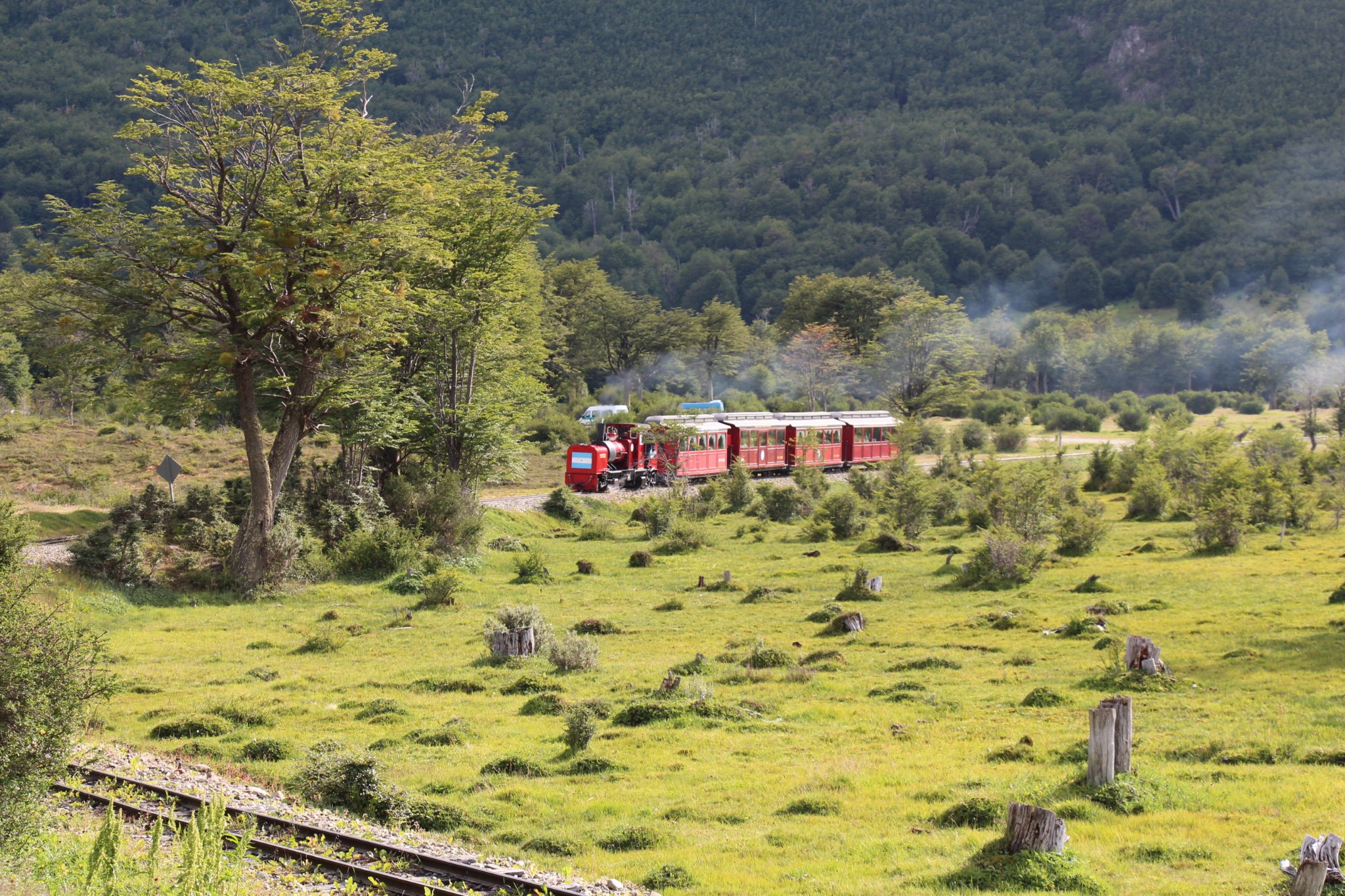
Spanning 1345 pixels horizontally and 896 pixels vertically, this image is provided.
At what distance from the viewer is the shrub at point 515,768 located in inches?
509

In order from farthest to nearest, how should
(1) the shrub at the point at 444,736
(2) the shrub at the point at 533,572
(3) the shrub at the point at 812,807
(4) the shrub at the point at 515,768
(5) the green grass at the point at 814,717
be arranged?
1. (2) the shrub at the point at 533,572
2. (1) the shrub at the point at 444,736
3. (4) the shrub at the point at 515,768
4. (3) the shrub at the point at 812,807
5. (5) the green grass at the point at 814,717

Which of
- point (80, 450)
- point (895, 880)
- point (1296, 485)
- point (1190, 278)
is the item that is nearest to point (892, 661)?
point (895, 880)

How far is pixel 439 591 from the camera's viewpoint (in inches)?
1008

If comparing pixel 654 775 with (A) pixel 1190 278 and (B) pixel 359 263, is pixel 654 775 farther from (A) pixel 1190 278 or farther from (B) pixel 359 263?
(A) pixel 1190 278

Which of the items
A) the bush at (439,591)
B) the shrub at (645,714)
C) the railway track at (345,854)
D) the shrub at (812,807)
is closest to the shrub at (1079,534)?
the bush at (439,591)

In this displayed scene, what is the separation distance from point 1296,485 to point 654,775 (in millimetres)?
32433

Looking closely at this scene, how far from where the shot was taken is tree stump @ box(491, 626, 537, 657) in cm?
1947

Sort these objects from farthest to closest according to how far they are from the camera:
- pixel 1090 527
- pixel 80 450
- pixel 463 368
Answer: pixel 80 450 < pixel 463 368 < pixel 1090 527

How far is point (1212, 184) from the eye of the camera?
167m

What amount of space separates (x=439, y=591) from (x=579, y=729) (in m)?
12.6

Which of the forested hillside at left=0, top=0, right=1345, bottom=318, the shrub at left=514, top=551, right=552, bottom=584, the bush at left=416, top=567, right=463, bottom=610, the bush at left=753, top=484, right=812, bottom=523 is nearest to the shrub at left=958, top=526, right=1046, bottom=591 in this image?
the shrub at left=514, top=551, right=552, bottom=584

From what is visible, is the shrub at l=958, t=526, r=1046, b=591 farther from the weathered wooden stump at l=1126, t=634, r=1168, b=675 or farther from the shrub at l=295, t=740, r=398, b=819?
the shrub at l=295, t=740, r=398, b=819

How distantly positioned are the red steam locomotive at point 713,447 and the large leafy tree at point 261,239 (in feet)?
60.1

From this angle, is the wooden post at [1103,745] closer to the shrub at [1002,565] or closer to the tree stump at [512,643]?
the tree stump at [512,643]
